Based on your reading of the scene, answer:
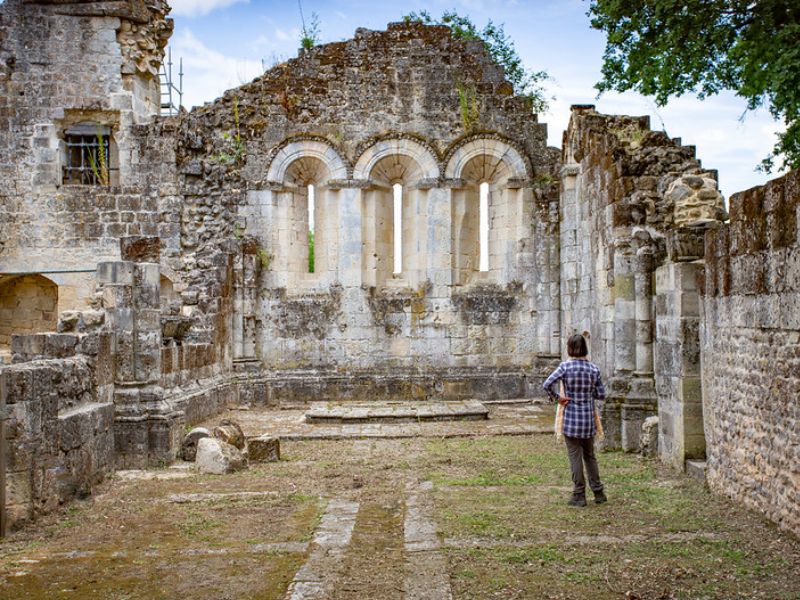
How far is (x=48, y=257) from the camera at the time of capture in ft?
56.1

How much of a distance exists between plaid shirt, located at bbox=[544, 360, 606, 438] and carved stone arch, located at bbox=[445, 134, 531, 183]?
9261 millimetres

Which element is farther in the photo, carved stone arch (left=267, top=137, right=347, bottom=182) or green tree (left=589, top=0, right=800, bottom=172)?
carved stone arch (left=267, top=137, right=347, bottom=182)

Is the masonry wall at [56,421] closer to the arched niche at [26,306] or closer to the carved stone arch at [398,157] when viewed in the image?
the carved stone arch at [398,157]

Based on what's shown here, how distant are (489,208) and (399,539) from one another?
11.2 meters

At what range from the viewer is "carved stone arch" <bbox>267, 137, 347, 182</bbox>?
55.7 feet

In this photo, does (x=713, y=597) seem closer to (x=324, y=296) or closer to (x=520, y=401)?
(x=520, y=401)

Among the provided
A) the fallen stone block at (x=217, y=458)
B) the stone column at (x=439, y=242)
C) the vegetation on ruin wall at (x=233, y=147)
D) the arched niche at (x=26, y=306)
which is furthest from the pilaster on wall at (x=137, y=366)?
the arched niche at (x=26, y=306)

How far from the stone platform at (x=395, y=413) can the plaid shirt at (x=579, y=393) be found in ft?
20.5

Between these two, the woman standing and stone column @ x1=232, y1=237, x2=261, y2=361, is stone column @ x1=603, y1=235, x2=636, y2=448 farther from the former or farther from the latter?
stone column @ x1=232, y1=237, x2=261, y2=361

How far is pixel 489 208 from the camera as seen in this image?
690 inches

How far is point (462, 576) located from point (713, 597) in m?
1.49

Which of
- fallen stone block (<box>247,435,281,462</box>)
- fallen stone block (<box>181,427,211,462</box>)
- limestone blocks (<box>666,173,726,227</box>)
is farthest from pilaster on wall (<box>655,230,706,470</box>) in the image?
fallen stone block (<box>181,427,211,462</box>)

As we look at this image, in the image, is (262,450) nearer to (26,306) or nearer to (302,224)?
(302,224)

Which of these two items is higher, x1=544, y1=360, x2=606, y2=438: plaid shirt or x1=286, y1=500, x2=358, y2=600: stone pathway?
x1=544, y1=360, x2=606, y2=438: plaid shirt
